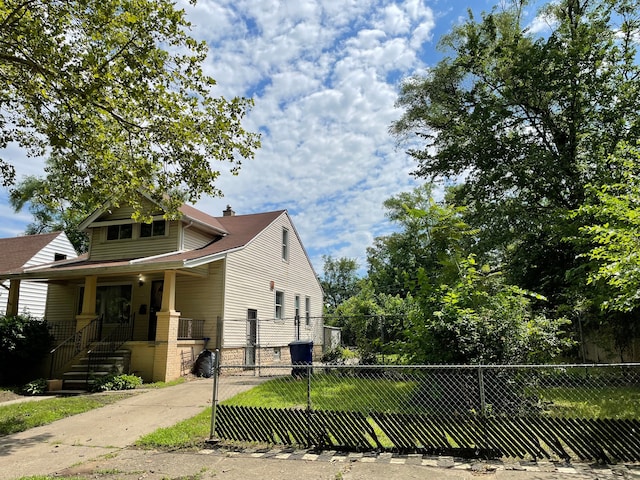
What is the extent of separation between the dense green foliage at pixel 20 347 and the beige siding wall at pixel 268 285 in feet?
19.4

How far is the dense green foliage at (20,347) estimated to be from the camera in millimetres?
12422

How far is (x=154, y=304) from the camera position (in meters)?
15.4

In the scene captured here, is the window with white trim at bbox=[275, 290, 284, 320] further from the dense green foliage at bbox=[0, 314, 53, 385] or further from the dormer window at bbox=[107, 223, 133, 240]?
the dense green foliage at bbox=[0, 314, 53, 385]

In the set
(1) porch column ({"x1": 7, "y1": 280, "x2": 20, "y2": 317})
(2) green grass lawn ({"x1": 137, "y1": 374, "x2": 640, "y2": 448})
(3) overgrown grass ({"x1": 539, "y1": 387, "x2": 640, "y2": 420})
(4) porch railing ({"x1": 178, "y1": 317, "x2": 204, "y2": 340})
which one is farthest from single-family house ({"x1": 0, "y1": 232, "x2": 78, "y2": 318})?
(3) overgrown grass ({"x1": 539, "y1": 387, "x2": 640, "y2": 420})

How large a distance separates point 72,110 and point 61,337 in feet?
33.2

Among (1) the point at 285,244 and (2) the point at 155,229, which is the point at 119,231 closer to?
(2) the point at 155,229

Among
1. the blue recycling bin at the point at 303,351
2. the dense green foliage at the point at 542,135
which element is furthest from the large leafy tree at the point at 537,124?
the blue recycling bin at the point at 303,351

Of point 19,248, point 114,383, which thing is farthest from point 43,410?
point 19,248

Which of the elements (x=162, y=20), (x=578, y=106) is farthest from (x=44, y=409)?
(x=578, y=106)

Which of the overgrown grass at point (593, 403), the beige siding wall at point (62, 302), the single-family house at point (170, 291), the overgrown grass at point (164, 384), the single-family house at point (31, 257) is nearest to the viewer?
the overgrown grass at point (593, 403)

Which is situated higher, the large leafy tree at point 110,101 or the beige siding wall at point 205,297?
the large leafy tree at point 110,101

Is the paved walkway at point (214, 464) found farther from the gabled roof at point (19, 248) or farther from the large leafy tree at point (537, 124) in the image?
the gabled roof at point (19, 248)

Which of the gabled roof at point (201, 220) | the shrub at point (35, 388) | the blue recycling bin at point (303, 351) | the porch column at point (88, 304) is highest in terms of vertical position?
the gabled roof at point (201, 220)

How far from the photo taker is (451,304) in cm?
751
